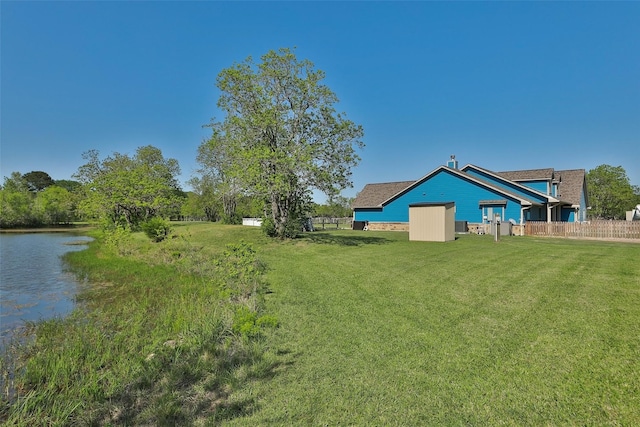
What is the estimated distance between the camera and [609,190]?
4816 cm

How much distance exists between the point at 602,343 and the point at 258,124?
15972mm

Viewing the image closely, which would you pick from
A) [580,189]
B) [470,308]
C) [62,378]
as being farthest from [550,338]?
[580,189]

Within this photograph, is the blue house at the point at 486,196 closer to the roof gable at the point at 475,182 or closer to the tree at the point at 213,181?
the roof gable at the point at 475,182

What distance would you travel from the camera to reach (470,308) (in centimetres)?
596

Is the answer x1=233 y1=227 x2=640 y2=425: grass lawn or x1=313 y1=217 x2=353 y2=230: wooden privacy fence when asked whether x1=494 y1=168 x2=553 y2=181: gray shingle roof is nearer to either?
x1=313 y1=217 x2=353 y2=230: wooden privacy fence

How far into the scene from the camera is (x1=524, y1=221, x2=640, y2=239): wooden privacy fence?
62.8ft

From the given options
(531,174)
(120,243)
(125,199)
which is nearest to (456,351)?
(120,243)

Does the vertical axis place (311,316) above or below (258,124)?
below

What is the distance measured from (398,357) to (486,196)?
25.2 meters

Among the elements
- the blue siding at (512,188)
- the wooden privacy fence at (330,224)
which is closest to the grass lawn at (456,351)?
the blue siding at (512,188)

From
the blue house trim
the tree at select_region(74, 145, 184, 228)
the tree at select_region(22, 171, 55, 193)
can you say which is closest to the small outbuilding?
the blue house trim

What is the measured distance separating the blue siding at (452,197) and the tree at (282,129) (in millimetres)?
12991

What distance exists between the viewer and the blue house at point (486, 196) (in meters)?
25.1

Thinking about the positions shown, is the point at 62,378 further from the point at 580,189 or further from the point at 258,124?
the point at 580,189
